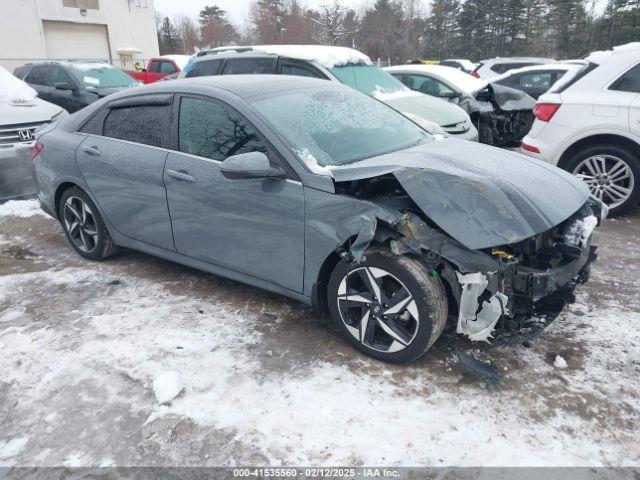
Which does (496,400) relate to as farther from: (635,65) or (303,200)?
(635,65)

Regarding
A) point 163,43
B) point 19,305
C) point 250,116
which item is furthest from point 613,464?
point 163,43

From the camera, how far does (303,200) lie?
304 cm

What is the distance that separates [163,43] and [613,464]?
57.0 meters

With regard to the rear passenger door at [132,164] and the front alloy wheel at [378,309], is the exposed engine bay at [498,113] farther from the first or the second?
the front alloy wheel at [378,309]

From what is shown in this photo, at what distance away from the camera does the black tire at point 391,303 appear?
8.99ft

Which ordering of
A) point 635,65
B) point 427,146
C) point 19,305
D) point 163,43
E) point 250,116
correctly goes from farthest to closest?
point 163,43 < point 635,65 < point 19,305 < point 427,146 < point 250,116

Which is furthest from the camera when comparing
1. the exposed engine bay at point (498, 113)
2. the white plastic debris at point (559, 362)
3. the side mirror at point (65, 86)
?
the side mirror at point (65, 86)

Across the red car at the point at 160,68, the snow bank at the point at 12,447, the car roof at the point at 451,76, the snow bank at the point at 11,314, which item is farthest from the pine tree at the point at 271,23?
the snow bank at the point at 12,447

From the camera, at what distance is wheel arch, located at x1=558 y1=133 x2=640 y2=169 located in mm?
5160

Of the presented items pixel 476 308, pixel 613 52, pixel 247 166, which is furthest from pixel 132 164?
pixel 613 52

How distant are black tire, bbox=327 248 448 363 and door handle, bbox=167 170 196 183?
4.06 feet

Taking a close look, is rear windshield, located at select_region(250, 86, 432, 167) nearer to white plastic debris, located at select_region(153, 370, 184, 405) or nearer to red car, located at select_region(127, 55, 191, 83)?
white plastic debris, located at select_region(153, 370, 184, 405)

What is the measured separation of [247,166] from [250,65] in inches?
196

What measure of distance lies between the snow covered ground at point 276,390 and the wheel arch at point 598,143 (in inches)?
77.3
